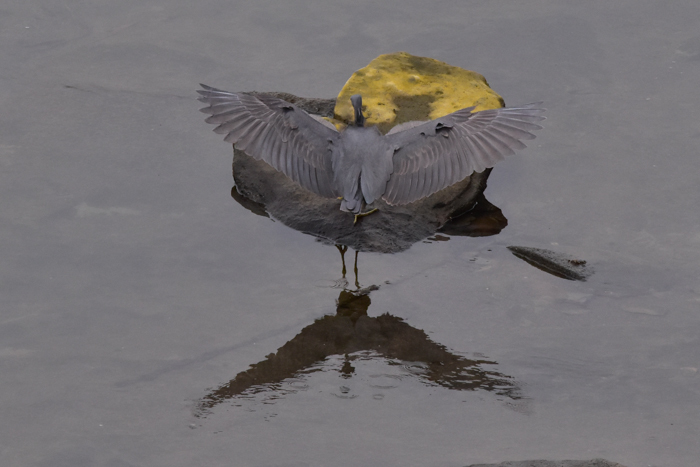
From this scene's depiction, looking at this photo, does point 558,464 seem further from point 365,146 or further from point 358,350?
point 365,146

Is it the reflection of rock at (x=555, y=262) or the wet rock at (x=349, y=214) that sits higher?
the wet rock at (x=349, y=214)

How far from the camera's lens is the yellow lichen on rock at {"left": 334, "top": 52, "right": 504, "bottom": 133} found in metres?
8.25

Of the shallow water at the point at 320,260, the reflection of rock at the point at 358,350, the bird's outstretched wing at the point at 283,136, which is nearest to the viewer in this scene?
the shallow water at the point at 320,260

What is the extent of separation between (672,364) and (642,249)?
1.25 m

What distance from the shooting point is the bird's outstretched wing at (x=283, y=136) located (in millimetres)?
7523

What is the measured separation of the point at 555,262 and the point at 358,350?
162 cm

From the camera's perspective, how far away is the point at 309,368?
6.44 metres

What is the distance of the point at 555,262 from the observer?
729cm

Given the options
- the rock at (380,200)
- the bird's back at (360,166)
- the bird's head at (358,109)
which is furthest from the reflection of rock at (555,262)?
the bird's head at (358,109)

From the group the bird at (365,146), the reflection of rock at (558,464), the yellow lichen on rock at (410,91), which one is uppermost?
the yellow lichen on rock at (410,91)

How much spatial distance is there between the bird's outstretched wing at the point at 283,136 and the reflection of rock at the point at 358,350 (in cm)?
97

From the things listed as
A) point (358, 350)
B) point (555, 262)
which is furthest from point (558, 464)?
point (555, 262)

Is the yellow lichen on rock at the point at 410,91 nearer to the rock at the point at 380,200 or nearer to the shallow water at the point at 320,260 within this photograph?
the rock at the point at 380,200

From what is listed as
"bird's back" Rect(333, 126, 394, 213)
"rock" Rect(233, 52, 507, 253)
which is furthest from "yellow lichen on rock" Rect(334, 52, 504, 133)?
"bird's back" Rect(333, 126, 394, 213)
